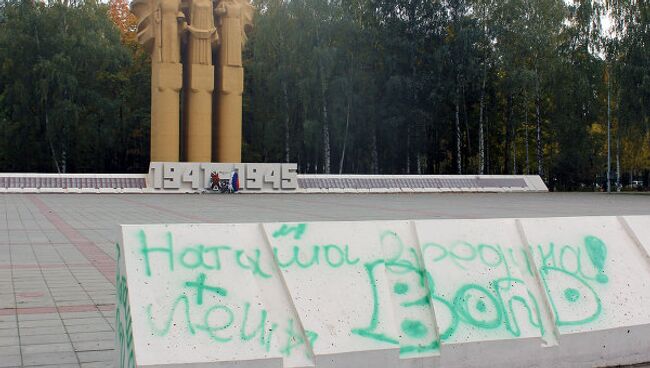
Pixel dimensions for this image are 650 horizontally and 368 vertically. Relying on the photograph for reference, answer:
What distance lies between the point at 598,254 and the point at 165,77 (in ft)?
90.6

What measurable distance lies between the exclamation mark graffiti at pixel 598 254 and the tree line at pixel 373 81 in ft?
111

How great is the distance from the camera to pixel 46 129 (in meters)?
39.5

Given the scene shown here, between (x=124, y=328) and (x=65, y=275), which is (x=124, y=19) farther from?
(x=124, y=328)

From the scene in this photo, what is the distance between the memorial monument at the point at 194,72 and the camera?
30344 millimetres

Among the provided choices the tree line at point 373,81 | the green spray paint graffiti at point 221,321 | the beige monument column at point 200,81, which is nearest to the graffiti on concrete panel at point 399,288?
the green spray paint graffiti at point 221,321

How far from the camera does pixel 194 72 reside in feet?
101

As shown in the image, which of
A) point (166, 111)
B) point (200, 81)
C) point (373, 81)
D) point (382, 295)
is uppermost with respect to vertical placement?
point (373, 81)

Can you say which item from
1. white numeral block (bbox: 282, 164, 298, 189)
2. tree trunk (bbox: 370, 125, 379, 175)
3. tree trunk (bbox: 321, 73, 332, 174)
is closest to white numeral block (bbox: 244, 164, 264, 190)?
white numeral block (bbox: 282, 164, 298, 189)

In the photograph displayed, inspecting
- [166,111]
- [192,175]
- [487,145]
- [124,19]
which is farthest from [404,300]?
[124,19]

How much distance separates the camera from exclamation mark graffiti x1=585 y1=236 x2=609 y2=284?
4.61 metres

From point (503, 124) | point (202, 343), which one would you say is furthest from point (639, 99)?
point (202, 343)

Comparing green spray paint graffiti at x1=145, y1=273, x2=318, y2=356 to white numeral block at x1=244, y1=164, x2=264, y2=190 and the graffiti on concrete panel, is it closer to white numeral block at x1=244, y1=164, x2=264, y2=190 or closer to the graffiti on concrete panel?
the graffiti on concrete panel

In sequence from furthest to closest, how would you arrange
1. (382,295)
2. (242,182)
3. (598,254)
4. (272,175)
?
(272,175) < (242,182) < (598,254) < (382,295)

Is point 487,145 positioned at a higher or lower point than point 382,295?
higher
